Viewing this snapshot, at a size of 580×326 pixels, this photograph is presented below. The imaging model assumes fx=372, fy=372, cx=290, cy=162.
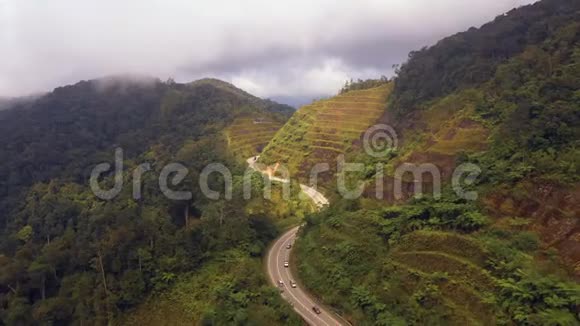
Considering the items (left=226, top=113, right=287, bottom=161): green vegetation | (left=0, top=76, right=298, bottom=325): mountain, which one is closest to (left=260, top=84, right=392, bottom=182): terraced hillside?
(left=0, top=76, right=298, bottom=325): mountain

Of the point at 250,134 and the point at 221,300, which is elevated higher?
the point at 250,134

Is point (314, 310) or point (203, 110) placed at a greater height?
point (203, 110)

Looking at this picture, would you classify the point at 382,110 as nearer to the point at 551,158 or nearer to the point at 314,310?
the point at 551,158

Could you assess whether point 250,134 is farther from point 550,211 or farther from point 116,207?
point 550,211

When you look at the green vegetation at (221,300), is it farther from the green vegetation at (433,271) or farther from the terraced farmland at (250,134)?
the terraced farmland at (250,134)

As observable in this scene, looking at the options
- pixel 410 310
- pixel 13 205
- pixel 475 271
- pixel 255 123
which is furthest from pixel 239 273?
pixel 13 205

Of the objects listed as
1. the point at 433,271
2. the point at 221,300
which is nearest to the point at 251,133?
the point at 221,300

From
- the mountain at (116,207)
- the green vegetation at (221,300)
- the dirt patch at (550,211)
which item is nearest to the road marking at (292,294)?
the mountain at (116,207)
